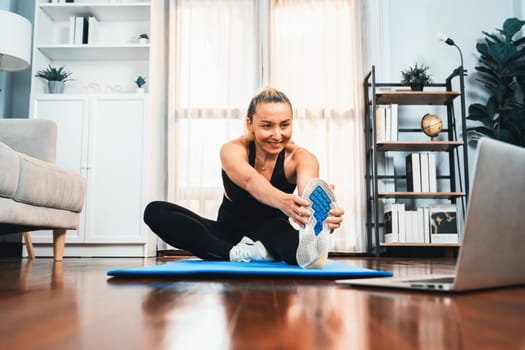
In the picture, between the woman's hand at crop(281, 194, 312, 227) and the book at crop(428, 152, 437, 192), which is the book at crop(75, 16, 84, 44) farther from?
the woman's hand at crop(281, 194, 312, 227)

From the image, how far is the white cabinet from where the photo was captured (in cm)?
352

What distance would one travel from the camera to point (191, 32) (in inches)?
161

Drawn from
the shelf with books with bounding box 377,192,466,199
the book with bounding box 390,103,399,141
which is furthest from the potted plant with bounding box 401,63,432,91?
the shelf with books with bounding box 377,192,466,199

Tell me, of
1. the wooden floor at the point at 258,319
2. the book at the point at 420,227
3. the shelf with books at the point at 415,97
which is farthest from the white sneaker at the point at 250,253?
the shelf with books at the point at 415,97

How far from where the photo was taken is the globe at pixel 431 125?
12.4 feet

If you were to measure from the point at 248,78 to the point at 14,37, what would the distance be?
1625 millimetres

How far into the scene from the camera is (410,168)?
3752mm

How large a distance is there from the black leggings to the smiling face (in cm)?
26

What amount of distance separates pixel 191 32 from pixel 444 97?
6.27 feet

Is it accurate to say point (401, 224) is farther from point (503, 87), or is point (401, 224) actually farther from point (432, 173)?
point (503, 87)

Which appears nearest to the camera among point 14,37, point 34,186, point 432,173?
point 34,186

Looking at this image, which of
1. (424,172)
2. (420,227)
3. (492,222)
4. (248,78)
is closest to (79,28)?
(248,78)

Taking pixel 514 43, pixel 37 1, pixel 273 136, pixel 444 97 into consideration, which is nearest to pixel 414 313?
pixel 273 136

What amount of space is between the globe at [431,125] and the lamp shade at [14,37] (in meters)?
2.66
